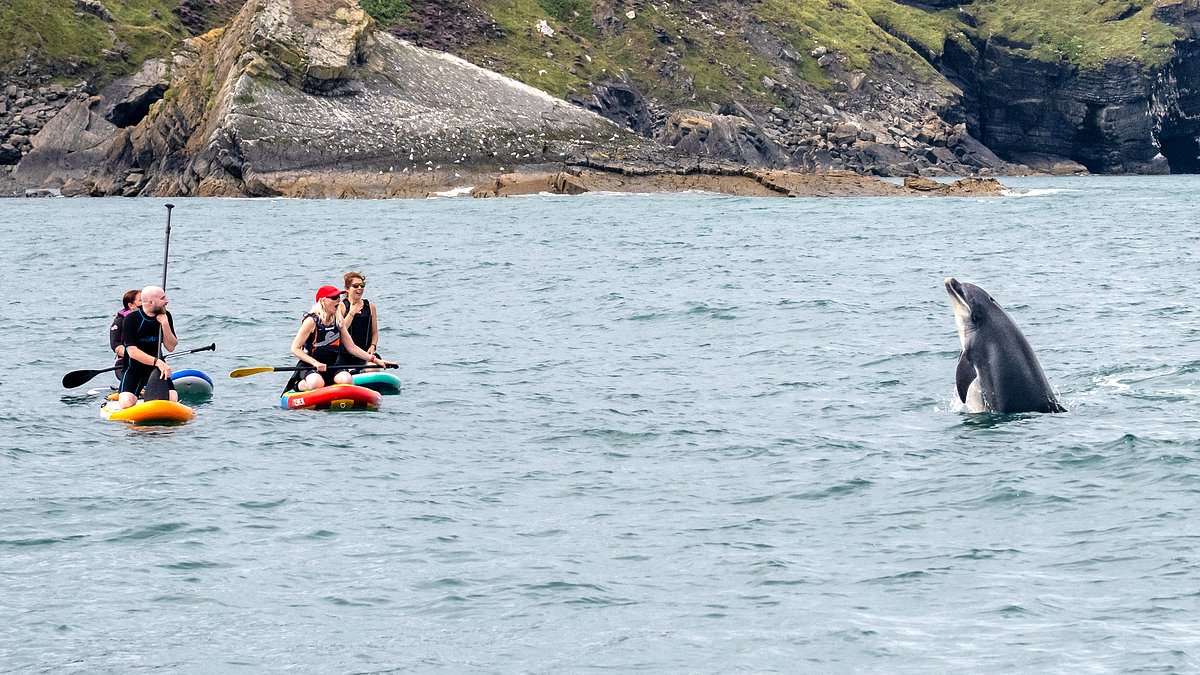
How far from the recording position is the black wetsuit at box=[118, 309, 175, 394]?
19.2 meters

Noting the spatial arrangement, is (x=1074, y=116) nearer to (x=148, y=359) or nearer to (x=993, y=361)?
(x=993, y=361)

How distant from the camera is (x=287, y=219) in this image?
66.8 metres

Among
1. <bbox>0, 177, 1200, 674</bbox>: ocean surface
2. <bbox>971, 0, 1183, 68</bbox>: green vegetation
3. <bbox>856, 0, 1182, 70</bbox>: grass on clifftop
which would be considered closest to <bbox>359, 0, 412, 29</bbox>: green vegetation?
<bbox>856, 0, 1182, 70</bbox>: grass on clifftop

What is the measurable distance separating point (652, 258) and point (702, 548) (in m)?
32.8

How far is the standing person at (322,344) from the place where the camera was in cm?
2044

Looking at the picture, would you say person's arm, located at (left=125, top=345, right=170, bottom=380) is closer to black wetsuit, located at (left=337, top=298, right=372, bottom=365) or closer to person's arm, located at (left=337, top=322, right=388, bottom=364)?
person's arm, located at (left=337, top=322, right=388, bottom=364)

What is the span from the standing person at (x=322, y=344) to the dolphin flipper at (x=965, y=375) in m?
8.03

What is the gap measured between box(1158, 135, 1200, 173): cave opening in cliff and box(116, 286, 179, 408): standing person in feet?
540

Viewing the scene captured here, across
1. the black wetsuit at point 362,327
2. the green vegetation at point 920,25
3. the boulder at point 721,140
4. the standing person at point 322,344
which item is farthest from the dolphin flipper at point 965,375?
the green vegetation at point 920,25

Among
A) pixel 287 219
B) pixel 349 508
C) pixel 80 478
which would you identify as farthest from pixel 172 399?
pixel 287 219

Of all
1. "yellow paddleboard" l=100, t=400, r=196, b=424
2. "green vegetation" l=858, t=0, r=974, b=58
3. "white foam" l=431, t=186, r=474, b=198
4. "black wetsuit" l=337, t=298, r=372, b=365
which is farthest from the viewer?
"green vegetation" l=858, t=0, r=974, b=58

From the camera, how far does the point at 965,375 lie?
57.7 ft

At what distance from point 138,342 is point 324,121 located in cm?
7591

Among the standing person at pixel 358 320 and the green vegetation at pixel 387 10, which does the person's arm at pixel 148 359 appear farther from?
the green vegetation at pixel 387 10
